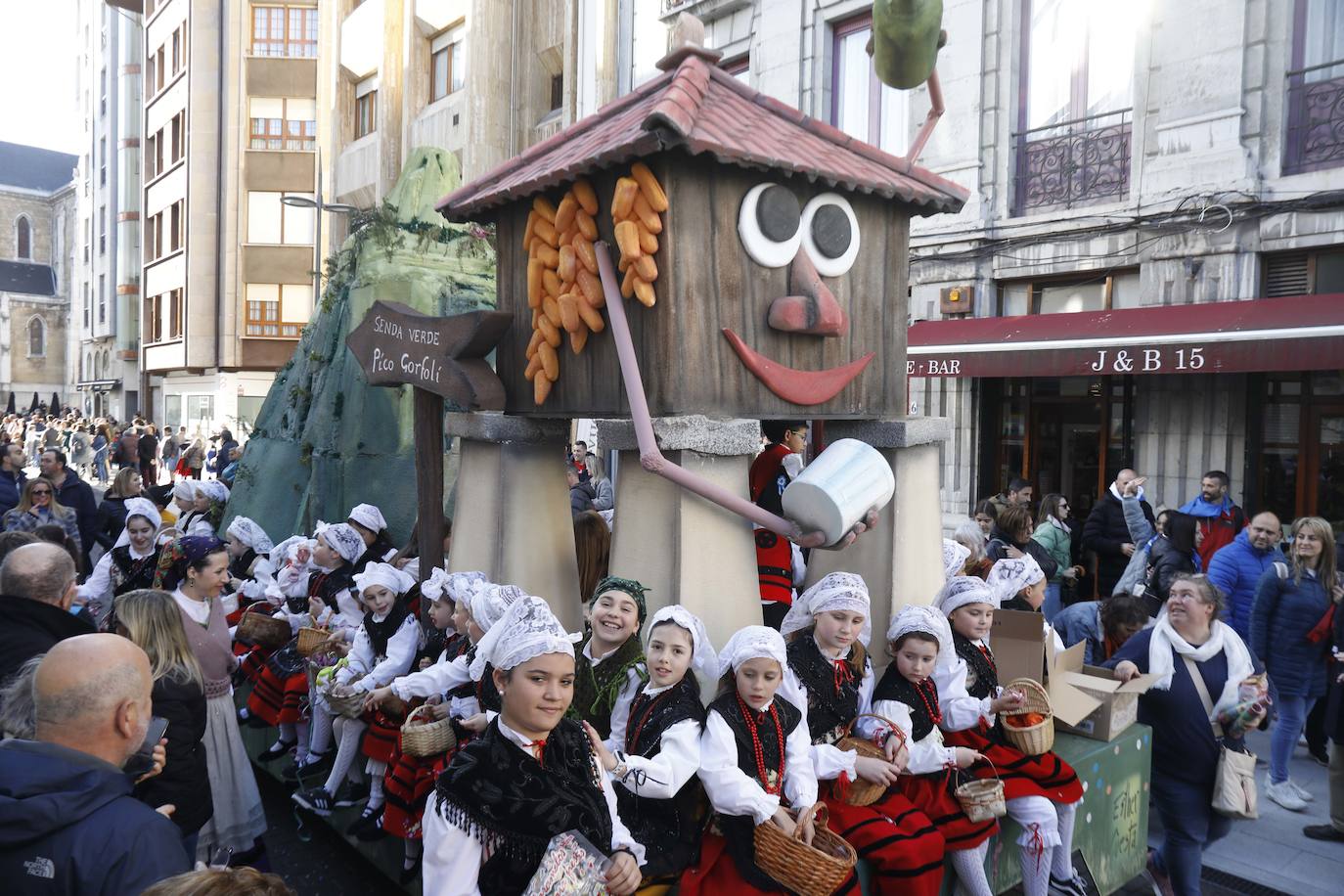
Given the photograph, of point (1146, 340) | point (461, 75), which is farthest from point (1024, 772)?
point (461, 75)

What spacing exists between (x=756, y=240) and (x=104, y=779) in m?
3.27

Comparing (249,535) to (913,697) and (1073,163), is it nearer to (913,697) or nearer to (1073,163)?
(913,697)

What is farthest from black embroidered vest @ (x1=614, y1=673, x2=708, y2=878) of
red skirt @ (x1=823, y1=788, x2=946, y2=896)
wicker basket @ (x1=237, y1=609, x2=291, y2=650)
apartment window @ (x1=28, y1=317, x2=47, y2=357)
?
apartment window @ (x1=28, y1=317, x2=47, y2=357)

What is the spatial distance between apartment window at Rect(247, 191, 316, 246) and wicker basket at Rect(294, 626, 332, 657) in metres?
24.3

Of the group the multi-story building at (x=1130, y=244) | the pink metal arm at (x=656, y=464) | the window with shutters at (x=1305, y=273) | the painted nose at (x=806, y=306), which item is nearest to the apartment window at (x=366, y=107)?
the multi-story building at (x=1130, y=244)

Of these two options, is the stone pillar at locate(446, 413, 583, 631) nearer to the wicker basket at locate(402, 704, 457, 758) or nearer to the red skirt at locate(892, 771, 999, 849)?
the wicker basket at locate(402, 704, 457, 758)

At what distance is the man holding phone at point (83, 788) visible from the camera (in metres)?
2.11

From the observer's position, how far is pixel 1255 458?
9328 millimetres

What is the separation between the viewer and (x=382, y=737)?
459 cm

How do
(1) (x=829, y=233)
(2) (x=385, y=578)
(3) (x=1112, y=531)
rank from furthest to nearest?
(3) (x=1112, y=531), (2) (x=385, y=578), (1) (x=829, y=233)

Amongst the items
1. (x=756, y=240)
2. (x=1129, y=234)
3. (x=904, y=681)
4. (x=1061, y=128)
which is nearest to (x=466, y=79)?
(x=1061, y=128)

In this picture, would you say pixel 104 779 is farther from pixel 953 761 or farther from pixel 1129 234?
pixel 1129 234

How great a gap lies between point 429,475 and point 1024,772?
3.63 m

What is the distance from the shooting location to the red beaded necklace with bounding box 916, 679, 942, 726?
401 centimetres
